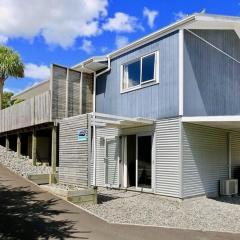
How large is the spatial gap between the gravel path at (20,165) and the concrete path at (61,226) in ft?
A: 20.0

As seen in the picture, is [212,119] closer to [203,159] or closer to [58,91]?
[203,159]

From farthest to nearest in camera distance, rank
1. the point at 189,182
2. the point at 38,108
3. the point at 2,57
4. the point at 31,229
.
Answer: the point at 2,57 → the point at 38,108 → the point at 189,182 → the point at 31,229

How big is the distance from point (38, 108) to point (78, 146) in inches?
236

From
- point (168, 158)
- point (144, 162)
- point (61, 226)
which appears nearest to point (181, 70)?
point (168, 158)

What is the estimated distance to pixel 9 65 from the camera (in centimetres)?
3225

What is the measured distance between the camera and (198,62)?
589 inches

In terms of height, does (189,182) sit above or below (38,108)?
below

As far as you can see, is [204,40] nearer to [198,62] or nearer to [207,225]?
[198,62]

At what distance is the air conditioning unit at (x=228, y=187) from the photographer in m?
15.4

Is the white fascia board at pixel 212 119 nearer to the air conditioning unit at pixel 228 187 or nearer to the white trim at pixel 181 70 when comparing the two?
the white trim at pixel 181 70

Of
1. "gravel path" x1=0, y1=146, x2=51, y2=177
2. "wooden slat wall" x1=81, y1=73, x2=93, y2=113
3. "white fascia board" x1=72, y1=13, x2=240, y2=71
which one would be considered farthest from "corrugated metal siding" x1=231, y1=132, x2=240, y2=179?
"gravel path" x1=0, y1=146, x2=51, y2=177

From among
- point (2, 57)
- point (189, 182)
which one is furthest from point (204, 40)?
point (2, 57)

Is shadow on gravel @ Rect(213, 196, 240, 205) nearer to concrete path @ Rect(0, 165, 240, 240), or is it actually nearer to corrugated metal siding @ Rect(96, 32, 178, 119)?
corrugated metal siding @ Rect(96, 32, 178, 119)

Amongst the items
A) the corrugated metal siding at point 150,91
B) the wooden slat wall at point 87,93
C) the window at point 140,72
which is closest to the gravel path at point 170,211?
the corrugated metal siding at point 150,91
